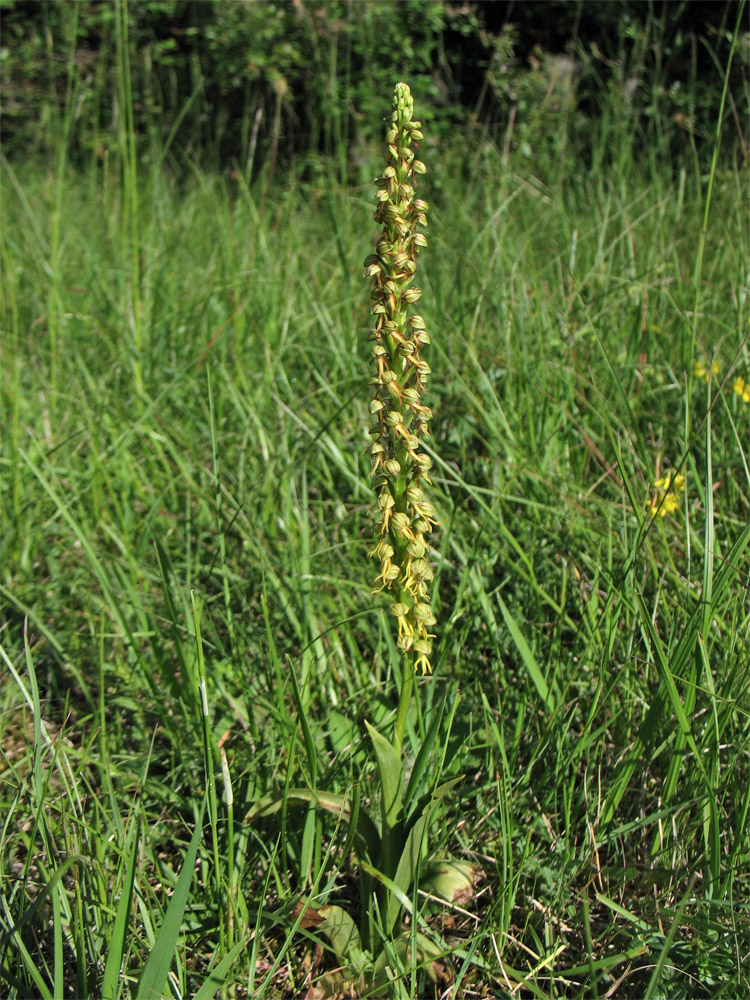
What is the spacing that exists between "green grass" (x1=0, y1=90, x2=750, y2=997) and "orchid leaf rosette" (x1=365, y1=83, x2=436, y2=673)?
27 cm

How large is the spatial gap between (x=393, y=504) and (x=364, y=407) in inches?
50.1

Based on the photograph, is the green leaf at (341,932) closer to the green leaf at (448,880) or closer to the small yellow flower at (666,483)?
the green leaf at (448,880)

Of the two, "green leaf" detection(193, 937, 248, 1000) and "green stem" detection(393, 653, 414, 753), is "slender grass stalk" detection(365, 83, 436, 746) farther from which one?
"green leaf" detection(193, 937, 248, 1000)

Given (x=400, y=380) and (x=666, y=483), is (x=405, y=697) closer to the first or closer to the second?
(x=400, y=380)

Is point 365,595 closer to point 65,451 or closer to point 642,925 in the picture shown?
point 642,925

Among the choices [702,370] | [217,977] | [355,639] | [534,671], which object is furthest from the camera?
[702,370]

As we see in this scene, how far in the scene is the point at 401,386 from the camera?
3.25 feet

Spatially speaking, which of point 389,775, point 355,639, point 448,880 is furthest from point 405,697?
point 355,639

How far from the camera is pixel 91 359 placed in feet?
9.07

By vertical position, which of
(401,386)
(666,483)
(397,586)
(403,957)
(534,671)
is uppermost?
(401,386)

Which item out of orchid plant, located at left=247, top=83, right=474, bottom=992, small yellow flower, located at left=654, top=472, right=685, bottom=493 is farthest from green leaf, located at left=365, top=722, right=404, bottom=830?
small yellow flower, located at left=654, top=472, right=685, bottom=493

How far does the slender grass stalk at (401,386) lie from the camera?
0.94m

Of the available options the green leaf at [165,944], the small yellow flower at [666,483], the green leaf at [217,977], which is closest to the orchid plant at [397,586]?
the green leaf at [217,977]

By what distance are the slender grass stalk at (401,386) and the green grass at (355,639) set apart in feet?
0.83
